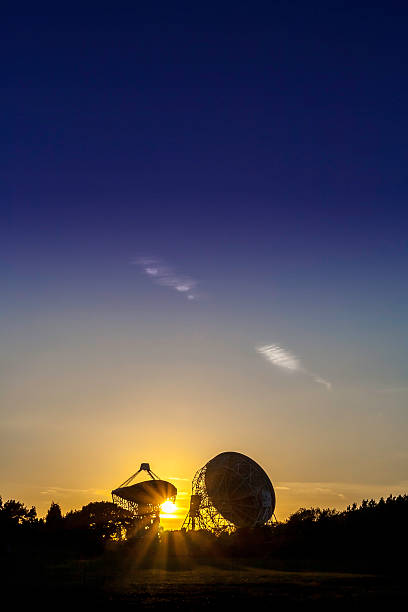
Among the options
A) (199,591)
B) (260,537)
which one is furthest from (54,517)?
(199,591)

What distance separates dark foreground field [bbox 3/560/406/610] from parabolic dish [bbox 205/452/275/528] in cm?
5781

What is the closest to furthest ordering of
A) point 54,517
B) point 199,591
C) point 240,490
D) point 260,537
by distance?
point 199,591, point 260,537, point 240,490, point 54,517

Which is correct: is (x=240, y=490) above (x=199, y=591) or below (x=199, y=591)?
above

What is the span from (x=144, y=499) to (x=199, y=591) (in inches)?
2849

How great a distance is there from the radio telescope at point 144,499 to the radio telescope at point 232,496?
27.1ft

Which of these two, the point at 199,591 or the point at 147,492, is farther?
the point at 147,492

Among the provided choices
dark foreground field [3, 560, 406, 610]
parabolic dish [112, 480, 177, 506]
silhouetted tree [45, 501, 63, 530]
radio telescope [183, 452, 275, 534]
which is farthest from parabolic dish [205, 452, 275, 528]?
dark foreground field [3, 560, 406, 610]

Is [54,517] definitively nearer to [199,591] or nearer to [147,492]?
[147,492]

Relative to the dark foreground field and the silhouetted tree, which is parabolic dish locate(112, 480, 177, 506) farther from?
the dark foreground field

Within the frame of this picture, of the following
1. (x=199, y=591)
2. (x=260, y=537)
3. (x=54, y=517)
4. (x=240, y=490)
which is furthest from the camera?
(x=54, y=517)

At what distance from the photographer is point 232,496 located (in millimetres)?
109188

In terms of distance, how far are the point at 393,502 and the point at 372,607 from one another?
58633 mm

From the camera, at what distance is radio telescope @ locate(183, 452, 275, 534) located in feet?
354

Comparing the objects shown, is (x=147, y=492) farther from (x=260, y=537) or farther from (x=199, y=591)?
(x=199, y=591)
